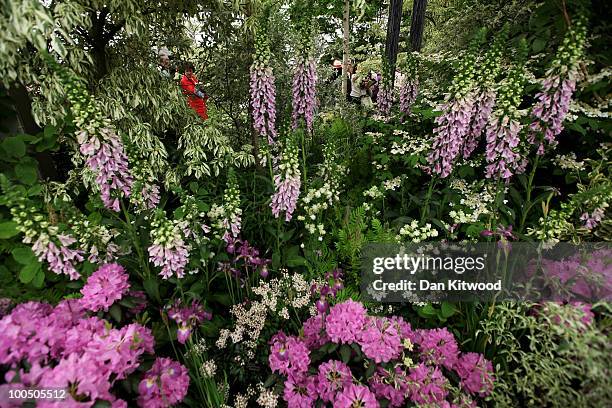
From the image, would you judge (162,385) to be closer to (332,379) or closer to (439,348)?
(332,379)

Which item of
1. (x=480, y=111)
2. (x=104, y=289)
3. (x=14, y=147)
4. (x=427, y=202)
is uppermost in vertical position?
(x=480, y=111)

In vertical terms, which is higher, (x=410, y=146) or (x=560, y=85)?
(x=560, y=85)

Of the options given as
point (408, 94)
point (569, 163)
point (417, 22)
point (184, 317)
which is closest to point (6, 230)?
point (184, 317)

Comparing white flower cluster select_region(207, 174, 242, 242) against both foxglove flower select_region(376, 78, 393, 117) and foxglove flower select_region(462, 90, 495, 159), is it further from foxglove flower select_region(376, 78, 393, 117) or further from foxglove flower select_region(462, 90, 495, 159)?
foxglove flower select_region(376, 78, 393, 117)

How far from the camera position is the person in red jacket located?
12.7 ft

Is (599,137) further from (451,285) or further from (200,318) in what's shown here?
(200,318)

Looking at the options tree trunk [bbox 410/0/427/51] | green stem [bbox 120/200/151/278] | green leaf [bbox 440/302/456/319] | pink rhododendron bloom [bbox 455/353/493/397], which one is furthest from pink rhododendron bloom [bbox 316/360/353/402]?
tree trunk [bbox 410/0/427/51]

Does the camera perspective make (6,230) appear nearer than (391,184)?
Yes

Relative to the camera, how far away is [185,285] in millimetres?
2527

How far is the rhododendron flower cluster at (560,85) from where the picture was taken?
222cm

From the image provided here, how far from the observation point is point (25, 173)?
8.78ft

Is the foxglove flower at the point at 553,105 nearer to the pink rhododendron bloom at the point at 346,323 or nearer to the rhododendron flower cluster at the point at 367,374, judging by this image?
the rhododendron flower cluster at the point at 367,374

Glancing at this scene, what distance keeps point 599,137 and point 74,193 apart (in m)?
4.54

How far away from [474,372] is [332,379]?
832 millimetres
